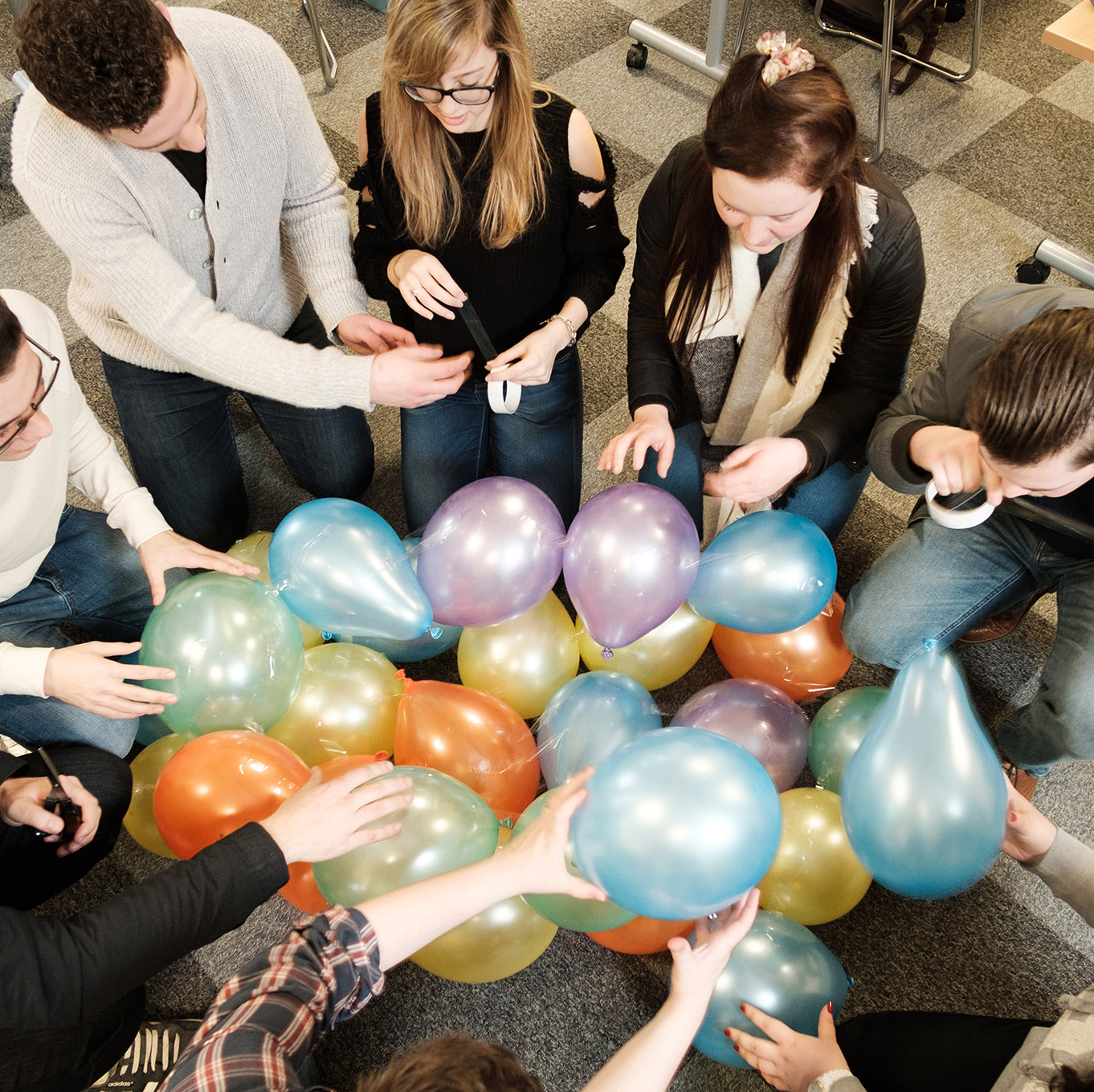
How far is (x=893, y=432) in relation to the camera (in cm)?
140

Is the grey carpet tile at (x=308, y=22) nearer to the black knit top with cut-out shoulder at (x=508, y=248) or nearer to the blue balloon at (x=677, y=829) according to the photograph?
the black knit top with cut-out shoulder at (x=508, y=248)

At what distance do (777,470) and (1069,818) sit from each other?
773mm

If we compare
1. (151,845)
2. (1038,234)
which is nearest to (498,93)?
(151,845)

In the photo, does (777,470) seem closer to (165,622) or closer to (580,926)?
(580,926)

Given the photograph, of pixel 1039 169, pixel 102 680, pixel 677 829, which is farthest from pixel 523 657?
pixel 1039 169

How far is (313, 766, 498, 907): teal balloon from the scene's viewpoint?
1.17 meters

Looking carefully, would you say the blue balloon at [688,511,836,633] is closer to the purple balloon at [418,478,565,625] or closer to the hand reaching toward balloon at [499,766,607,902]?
the purple balloon at [418,478,565,625]

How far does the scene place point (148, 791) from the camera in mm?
1451

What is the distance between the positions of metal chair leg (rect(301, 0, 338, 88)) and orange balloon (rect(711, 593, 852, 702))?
6.95 feet

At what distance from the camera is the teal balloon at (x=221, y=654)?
1.30m

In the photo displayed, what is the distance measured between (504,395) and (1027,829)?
1004 millimetres

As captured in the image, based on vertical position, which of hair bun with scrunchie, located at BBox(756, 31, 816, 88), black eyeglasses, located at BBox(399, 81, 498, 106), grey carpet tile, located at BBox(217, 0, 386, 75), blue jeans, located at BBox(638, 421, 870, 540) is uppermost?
hair bun with scrunchie, located at BBox(756, 31, 816, 88)

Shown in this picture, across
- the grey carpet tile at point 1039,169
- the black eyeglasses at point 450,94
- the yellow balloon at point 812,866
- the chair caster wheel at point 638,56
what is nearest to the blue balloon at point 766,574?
the yellow balloon at point 812,866

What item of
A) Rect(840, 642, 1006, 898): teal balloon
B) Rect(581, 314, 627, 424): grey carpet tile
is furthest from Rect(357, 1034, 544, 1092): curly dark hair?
Rect(581, 314, 627, 424): grey carpet tile
